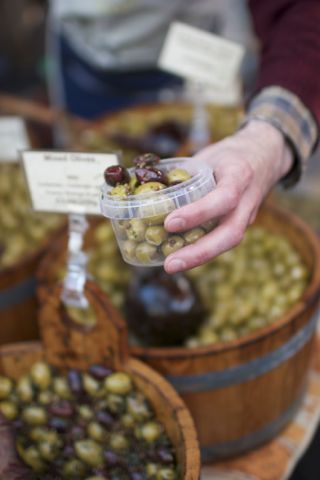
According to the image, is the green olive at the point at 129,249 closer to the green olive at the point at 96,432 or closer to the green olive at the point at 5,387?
the green olive at the point at 96,432

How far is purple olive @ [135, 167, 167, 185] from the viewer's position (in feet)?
3.44

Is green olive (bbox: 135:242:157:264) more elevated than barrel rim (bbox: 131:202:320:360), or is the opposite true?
green olive (bbox: 135:242:157:264)

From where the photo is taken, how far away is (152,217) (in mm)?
1031

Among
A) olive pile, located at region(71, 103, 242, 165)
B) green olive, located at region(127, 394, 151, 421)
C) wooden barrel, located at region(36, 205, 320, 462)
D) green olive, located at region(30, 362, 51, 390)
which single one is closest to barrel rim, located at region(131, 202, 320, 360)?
wooden barrel, located at region(36, 205, 320, 462)

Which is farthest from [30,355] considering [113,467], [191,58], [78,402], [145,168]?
[191,58]

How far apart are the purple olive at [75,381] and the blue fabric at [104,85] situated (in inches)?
71.9

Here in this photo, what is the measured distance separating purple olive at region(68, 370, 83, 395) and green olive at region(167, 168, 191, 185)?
22.9 inches

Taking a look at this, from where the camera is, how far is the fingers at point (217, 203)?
3.23ft

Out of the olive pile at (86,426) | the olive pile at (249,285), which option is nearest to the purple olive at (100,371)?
the olive pile at (86,426)

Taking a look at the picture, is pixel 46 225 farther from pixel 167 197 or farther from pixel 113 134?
pixel 167 197

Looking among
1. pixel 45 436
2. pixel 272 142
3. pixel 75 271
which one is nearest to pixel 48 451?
pixel 45 436

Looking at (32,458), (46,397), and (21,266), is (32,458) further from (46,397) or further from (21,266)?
(21,266)

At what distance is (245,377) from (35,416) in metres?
0.50

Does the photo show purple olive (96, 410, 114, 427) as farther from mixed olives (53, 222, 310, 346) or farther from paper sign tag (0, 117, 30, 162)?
paper sign tag (0, 117, 30, 162)
